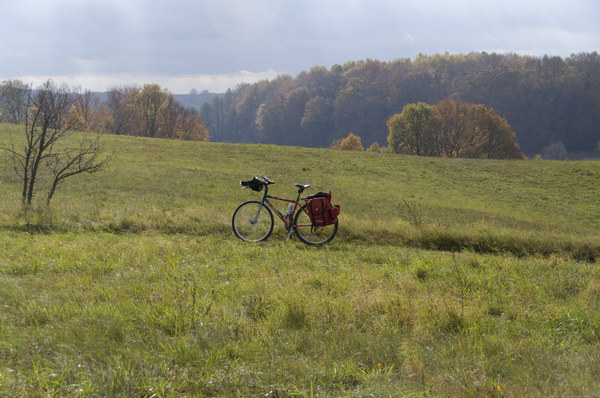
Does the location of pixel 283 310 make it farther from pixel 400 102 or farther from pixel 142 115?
pixel 400 102

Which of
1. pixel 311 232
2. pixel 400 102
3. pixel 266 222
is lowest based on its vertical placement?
pixel 311 232

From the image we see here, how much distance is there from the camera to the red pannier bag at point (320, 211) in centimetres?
1005

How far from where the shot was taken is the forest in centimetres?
13075

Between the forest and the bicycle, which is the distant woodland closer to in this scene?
the forest

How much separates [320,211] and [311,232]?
0.64 meters

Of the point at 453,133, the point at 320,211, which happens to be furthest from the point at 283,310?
the point at 453,133

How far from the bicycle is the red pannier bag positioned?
27cm

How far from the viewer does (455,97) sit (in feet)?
480

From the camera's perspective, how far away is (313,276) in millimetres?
6875

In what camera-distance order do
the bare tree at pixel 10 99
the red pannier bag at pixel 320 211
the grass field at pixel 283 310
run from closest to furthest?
the grass field at pixel 283 310
the red pannier bag at pixel 320 211
the bare tree at pixel 10 99

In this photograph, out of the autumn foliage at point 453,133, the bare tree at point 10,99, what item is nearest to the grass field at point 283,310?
the autumn foliage at point 453,133

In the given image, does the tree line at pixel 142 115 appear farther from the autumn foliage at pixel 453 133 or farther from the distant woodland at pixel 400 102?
the autumn foliage at pixel 453 133

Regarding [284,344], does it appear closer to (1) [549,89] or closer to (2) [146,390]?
(2) [146,390]

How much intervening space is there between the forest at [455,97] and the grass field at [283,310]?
137586 mm
